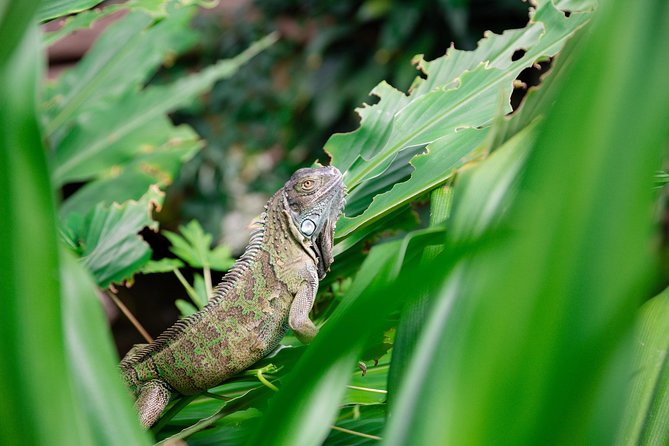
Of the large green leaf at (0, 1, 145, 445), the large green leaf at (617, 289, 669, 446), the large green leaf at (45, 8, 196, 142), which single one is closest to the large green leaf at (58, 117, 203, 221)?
the large green leaf at (45, 8, 196, 142)

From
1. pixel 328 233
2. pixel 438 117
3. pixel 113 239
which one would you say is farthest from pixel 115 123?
pixel 438 117

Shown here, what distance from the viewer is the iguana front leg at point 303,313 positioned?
1110mm

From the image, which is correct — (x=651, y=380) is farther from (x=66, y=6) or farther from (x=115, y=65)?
(x=115, y=65)

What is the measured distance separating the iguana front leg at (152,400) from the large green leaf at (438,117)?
368mm

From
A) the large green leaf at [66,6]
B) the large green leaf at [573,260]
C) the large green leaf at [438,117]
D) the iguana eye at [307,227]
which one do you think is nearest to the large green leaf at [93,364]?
the large green leaf at [573,260]

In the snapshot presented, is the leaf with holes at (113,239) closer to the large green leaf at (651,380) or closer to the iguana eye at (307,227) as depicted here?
the iguana eye at (307,227)

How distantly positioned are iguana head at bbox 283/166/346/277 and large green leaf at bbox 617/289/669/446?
0.50 meters

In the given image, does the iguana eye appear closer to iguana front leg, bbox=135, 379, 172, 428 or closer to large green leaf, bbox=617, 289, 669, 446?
iguana front leg, bbox=135, 379, 172, 428

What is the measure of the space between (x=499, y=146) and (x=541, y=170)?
205mm

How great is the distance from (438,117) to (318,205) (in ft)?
0.87

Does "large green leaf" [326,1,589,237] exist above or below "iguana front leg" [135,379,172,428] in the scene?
above

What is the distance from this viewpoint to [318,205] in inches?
47.7

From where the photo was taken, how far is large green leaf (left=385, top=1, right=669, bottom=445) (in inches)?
14.1

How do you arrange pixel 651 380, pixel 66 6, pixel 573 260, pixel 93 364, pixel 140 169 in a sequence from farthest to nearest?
pixel 140 169 < pixel 66 6 < pixel 651 380 < pixel 93 364 < pixel 573 260
